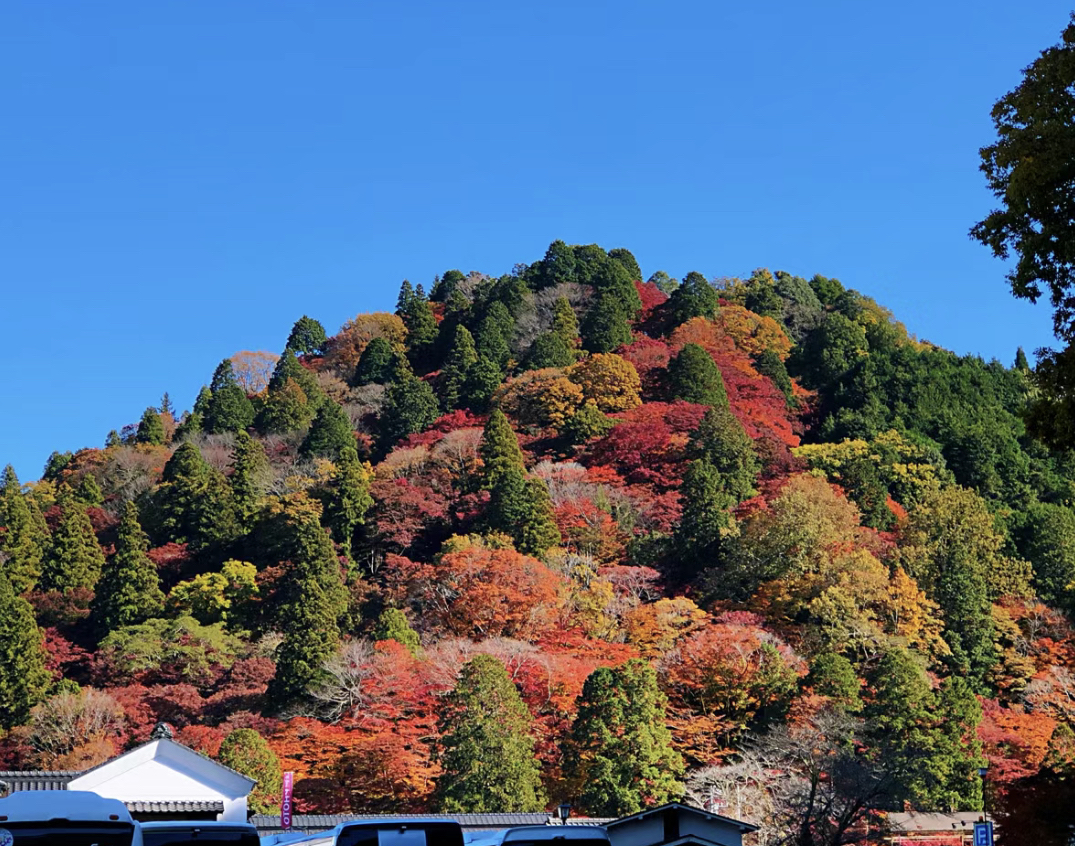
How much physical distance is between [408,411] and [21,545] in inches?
758

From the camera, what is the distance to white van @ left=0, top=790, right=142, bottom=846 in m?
9.12

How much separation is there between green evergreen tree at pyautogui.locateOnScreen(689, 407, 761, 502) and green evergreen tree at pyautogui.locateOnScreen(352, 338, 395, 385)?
78.8 ft

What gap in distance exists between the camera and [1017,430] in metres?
57.1

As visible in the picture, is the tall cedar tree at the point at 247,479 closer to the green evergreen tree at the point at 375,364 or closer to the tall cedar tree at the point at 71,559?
the tall cedar tree at the point at 71,559

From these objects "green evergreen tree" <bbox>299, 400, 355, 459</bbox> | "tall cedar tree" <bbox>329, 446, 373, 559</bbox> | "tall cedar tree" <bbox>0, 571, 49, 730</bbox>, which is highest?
"green evergreen tree" <bbox>299, 400, 355, 459</bbox>

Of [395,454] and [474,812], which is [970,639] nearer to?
[474,812]

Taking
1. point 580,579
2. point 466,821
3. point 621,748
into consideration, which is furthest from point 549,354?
point 466,821

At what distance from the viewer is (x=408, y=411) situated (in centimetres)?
6097

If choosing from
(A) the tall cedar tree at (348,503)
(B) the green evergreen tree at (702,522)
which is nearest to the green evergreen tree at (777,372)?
(B) the green evergreen tree at (702,522)

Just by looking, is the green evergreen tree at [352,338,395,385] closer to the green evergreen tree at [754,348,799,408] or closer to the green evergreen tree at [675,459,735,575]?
the green evergreen tree at [754,348,799,408]

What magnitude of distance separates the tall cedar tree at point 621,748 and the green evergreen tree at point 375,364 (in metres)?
41.7

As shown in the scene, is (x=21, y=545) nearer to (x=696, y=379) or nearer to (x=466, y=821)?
(x=696, y=379)

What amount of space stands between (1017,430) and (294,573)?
32.2m

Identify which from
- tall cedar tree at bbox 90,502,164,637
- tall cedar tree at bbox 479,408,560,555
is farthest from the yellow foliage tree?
tall cedar tree at bbox 90,502,164,637
